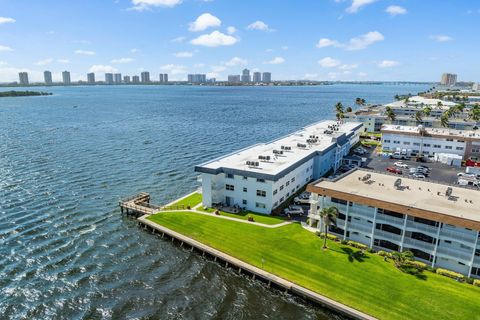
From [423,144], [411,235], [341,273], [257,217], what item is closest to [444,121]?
[423,144]

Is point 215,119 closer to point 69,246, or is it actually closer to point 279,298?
point 69,246

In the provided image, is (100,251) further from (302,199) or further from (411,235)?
(411,235)

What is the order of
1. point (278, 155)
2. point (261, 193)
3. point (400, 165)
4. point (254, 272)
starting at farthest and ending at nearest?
point (400, 165), point (278, 155), point (261, 193), point (254, 272)

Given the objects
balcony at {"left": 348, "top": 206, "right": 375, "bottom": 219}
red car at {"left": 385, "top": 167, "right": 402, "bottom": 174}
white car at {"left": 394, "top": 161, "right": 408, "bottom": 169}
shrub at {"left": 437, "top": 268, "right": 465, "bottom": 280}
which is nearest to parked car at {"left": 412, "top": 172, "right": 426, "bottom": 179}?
red car at {"left": 385, "top": 167, "right": 402, "bottom": 174}

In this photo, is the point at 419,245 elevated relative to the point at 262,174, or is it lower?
lower

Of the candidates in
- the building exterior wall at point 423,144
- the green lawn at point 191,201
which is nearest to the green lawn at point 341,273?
the green lawn at point 191,201

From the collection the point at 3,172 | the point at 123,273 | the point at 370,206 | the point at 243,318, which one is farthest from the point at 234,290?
the point at 3,172
